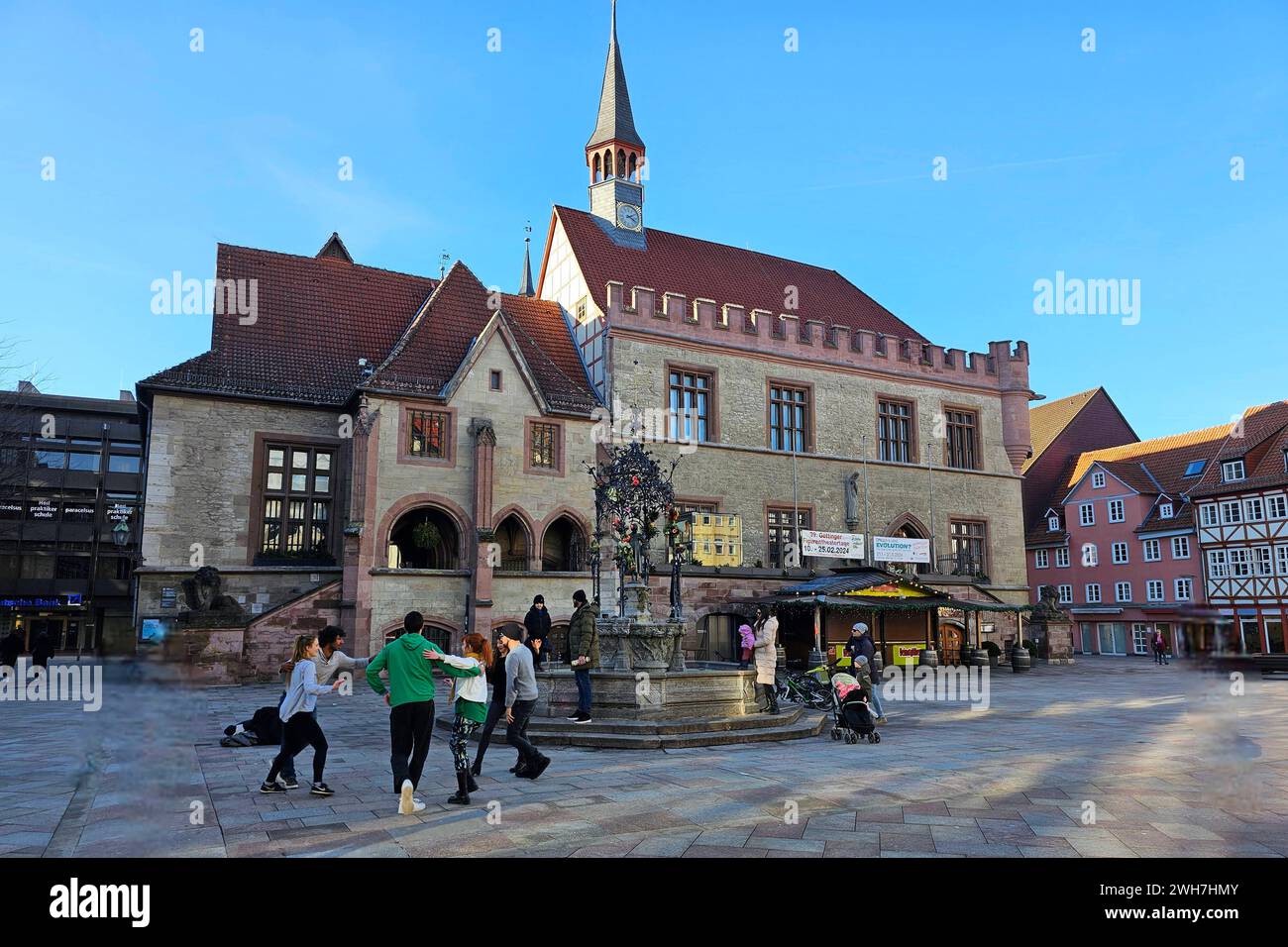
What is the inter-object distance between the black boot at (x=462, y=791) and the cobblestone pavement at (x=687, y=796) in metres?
0.16

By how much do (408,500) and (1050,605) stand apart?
24.3 meters

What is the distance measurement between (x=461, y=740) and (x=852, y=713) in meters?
6.33

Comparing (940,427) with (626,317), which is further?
(940,427)

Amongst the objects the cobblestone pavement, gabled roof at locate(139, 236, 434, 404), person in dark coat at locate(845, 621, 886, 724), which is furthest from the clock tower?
the cobblestone pavement

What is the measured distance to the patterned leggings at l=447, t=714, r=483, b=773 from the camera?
26.1 ft

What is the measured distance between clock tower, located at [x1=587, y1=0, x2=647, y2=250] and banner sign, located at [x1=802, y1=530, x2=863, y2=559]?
1348cm

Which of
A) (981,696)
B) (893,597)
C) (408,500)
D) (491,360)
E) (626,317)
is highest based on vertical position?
(626,317)

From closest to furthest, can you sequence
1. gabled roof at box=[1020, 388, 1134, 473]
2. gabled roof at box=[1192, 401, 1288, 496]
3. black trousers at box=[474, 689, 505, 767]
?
black trousers at box=[474, 689, 505, 767] → gabled roof at box=[1192, 401, 1288, 496] → gabled roof at box=[1020, 388, 1134, 473]

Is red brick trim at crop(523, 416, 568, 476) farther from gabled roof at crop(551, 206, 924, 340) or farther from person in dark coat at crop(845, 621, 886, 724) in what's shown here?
person in dark coat at crop(845, 621, 886, 724)

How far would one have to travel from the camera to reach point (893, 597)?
27.6 meters

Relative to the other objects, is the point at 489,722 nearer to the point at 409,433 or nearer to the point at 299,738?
the point at 299,738
